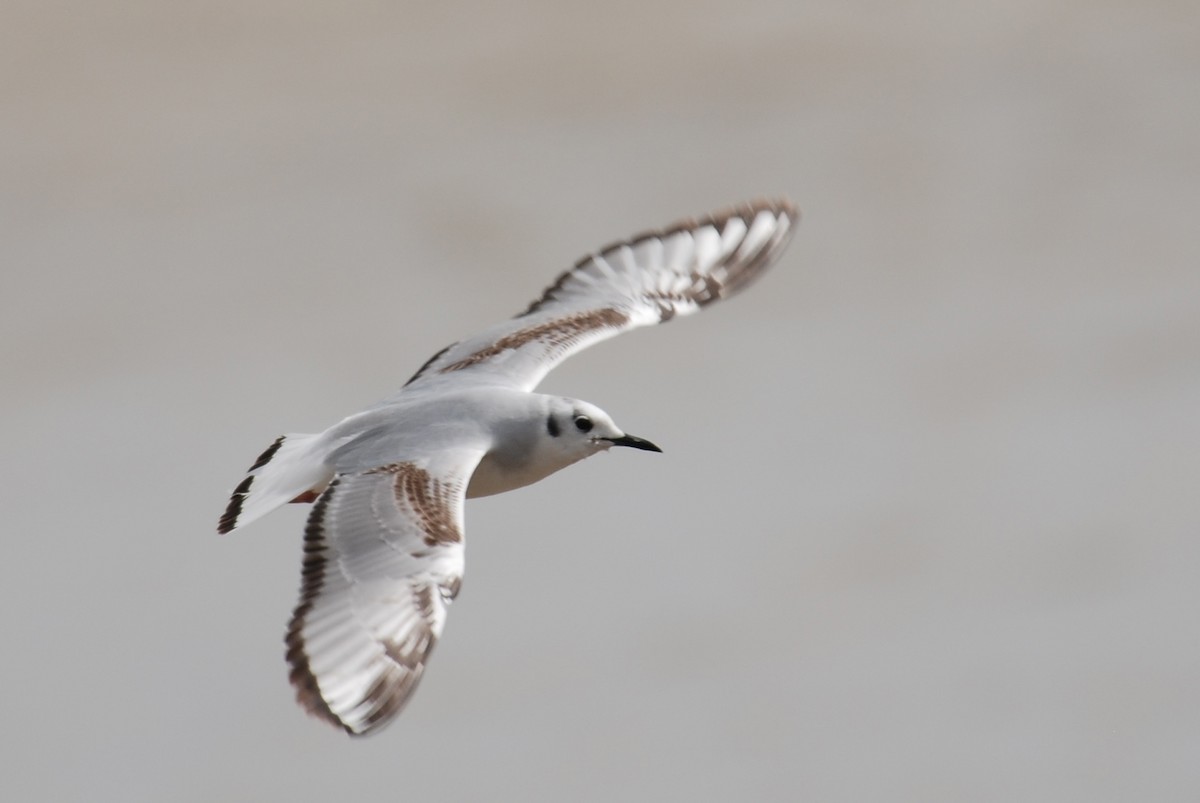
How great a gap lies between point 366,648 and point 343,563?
0.31m

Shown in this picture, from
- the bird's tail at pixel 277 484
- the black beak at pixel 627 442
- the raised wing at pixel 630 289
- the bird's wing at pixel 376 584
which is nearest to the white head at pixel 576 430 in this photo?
the black beak at pixel 627 442

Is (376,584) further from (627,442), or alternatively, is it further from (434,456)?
(627,442)

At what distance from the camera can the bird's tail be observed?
458 cm

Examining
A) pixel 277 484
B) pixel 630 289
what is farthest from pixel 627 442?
pixel 630 289

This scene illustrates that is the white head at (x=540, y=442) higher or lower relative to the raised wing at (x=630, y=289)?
lower

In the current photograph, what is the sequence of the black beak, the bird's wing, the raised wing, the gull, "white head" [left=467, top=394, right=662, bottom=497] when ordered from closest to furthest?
the bird's wing, the gull, "white head" [left=467, top=394, right=662, bottom=497], the black beak, the raised wing

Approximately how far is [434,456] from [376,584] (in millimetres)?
527

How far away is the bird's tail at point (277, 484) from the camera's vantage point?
4578 mm

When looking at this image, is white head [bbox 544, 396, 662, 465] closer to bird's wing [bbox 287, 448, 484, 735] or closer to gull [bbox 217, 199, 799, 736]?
gull [bbox 217, 199, 799, 736]

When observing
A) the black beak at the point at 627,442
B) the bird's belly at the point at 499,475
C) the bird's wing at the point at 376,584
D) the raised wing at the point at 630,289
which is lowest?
the bird's wing at the point at 376,584

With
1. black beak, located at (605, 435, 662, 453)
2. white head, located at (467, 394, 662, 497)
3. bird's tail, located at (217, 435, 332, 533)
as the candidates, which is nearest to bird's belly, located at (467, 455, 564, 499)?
white head, located at (467, 394, 662, 497)

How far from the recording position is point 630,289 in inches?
245

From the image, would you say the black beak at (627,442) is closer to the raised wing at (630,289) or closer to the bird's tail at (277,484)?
the raised wing at (630,289)

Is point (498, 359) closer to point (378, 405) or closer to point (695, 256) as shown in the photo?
point (378, 405)
